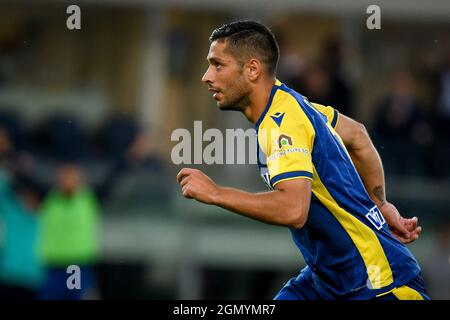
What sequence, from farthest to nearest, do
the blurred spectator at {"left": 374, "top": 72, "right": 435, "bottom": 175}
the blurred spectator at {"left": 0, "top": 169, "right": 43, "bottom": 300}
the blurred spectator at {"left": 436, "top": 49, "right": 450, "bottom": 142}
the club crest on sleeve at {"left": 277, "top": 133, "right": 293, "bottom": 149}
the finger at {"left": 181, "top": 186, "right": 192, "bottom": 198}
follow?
the blurred spectator at {"left": 436, "top": 49, "right": 450, "bottom": 142} → the blurred spectator at {"left": 374, "top": 72, "right": 435, "bottom": 175} → the blurred spectator at {"left": 0, "top": 169, "right": 43, "bottom": 300} → the club crest on sleeve at {"left": 277, "top": 133, "right": 293, "bottom": 149} → the finger at {"left": 181, "top": 186, "right": 192, "bottom": 198}

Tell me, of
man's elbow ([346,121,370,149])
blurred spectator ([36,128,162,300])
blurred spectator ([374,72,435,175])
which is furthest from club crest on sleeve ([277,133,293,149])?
blurred spectator ([374,72,435,175])

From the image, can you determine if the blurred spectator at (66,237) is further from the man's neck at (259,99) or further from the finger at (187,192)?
the finger at (187,192)

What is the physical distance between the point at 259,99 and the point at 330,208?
0.71 meters

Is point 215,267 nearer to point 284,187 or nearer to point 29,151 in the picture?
point 29,151

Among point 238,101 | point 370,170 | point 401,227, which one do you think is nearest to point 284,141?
point 238,101

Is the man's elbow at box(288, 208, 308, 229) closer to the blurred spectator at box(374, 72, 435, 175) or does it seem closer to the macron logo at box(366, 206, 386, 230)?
the macron logo at box(366, 206, 386, 230)

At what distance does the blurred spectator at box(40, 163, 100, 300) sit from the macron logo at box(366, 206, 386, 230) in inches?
247

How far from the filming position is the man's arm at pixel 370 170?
632cm

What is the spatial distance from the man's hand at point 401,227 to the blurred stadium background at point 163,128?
5628 mm

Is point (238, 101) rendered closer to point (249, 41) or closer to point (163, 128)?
point (249, 41)

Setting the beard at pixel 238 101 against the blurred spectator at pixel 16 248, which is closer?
the beard at pixel 238 101

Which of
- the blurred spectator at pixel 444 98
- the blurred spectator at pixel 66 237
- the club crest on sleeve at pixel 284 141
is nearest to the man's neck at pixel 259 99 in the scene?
the club crest on sleeve at pixel 284 141

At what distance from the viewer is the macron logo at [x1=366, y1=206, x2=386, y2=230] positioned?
6.01m
